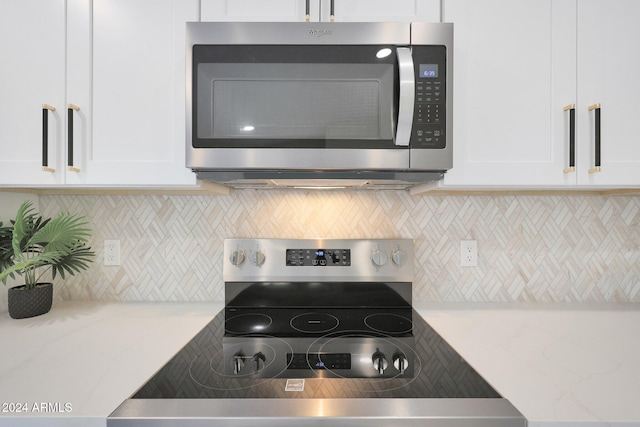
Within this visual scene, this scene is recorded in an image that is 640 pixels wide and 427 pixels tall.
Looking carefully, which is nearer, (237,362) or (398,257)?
(237,362)

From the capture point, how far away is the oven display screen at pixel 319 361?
2.76 feet

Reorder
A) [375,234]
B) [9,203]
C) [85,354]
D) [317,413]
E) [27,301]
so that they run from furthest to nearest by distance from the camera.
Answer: [375,234], [9,203], [27,301], [85,354], [317,413]

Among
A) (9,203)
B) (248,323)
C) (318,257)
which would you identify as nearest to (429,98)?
(318,257)

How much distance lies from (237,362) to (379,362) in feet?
1.14

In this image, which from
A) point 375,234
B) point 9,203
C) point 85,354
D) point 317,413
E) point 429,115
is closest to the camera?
point 317,413

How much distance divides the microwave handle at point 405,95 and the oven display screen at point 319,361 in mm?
580

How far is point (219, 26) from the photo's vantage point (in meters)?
0.96

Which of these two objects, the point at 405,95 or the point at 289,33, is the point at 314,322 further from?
the point at 289,33

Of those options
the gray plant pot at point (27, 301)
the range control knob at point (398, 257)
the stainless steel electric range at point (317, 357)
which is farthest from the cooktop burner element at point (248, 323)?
the gray plant pot at point (27, 301)

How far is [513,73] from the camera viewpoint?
102cm

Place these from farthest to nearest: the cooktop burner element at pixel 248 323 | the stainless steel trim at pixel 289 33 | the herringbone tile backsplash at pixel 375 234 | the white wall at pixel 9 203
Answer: the herringbone tile backsplash at pixel 375 234
the white wall at pixel 9 203
the cooktop burner element at pixel 248 323
the stainless steel trim at pixel 289 33

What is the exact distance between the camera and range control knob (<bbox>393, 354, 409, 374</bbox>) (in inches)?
33.0

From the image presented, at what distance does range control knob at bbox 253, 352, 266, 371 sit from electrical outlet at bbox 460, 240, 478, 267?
851mm

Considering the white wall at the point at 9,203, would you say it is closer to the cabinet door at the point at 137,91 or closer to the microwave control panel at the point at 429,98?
the cabinet door at the point at 137,91
